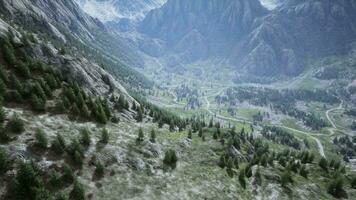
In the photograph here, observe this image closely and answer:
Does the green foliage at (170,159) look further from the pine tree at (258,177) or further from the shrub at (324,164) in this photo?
the shrub at (324,164)

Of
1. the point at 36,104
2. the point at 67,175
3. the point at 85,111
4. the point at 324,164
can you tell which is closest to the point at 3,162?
the point at 67,175

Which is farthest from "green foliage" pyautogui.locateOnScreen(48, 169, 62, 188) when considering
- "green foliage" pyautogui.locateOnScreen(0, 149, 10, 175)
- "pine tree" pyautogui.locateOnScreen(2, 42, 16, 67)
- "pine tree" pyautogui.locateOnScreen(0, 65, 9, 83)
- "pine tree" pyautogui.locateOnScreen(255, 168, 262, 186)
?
"pine tree" pyautogui.locateOnScreen(255, 168, 262, 186)

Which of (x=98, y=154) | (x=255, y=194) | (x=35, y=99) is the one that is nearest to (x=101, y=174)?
(x=98, y=154)

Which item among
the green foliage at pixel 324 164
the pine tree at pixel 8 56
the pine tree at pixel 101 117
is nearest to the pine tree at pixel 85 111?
the pine tree at pixel 101 117

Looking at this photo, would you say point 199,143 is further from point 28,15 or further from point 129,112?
point 28,15

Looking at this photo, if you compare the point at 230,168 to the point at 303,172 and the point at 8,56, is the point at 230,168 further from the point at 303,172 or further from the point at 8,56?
the point at 8,56

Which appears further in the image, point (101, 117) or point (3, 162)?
point (101, 117)

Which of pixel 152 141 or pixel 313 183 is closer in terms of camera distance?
pixel 152 141
